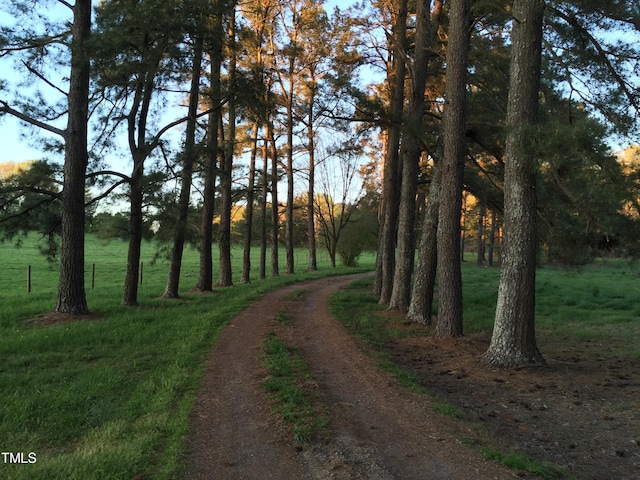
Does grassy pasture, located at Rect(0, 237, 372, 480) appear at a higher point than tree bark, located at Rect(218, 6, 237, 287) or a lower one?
lower

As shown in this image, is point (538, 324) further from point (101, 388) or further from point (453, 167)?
point (101, 388)

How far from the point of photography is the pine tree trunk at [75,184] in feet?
34.8

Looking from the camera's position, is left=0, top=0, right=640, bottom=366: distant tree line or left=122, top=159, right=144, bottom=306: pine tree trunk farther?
left=122, top=159, right=144, bottom=306: pine tree trunk

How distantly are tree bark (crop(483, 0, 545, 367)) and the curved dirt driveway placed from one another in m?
2.29

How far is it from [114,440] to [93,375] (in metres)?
2.42

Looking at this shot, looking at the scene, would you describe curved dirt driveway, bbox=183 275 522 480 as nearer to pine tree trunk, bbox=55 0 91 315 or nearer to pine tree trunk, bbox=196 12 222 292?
pine tree trunk, bbox=55 0 91 315

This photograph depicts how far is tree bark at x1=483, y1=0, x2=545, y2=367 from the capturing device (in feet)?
23.4

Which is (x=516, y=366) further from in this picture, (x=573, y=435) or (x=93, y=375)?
(x=93, y=375)

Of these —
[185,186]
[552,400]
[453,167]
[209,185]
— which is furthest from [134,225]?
[552,400]

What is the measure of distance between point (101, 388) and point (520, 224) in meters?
6.61

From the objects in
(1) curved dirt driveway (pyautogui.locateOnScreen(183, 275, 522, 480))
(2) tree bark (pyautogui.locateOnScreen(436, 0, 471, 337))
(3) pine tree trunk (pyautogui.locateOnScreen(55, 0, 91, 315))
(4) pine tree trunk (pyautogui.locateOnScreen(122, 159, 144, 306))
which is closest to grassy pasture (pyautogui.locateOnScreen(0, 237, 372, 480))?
(1) curved dirt driveway (pyautogui.locateOnScreen(183, 275, 522, 480))

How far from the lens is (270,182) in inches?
983

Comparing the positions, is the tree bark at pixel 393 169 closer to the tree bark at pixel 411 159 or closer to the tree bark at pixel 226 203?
the tree bark at pixel 411 159

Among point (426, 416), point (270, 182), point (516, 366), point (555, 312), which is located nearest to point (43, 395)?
point (426, 416)
